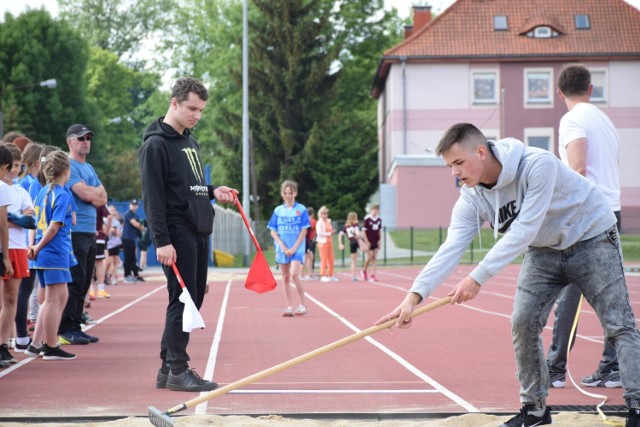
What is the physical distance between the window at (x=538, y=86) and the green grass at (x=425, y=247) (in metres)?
7.25

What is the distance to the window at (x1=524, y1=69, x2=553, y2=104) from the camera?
49469mm

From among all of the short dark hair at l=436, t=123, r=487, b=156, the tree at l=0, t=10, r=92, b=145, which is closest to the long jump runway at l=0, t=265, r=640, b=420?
the short dark hair at l=436, t=123, r=487, b=156

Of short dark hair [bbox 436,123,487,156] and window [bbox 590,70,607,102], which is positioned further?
window [bbox 590,70,607,102]

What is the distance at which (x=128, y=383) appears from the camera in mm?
8039

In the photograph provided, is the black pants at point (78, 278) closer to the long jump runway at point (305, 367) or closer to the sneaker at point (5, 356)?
the long jump runway at point (305, 367)

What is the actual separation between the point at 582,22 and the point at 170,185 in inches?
1804

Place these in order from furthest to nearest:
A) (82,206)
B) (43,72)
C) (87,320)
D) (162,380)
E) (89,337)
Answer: (43,72) → (87,320) → (89,337) → (82,206) → (162,380)

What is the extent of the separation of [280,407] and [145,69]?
232ft

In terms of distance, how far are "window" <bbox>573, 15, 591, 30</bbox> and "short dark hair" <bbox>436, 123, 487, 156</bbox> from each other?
47.1m

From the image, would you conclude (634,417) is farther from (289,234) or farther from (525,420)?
(289,234)

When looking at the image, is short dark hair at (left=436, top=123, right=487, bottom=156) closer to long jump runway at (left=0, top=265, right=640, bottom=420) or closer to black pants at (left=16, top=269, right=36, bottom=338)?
long jump runway at (left=0, top=265, right=640, bottom=420)

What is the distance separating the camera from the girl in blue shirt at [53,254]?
918 cm

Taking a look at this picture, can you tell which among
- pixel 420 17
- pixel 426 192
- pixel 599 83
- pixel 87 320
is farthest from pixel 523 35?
pixel 87 320

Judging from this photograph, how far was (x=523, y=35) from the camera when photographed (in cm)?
5009
